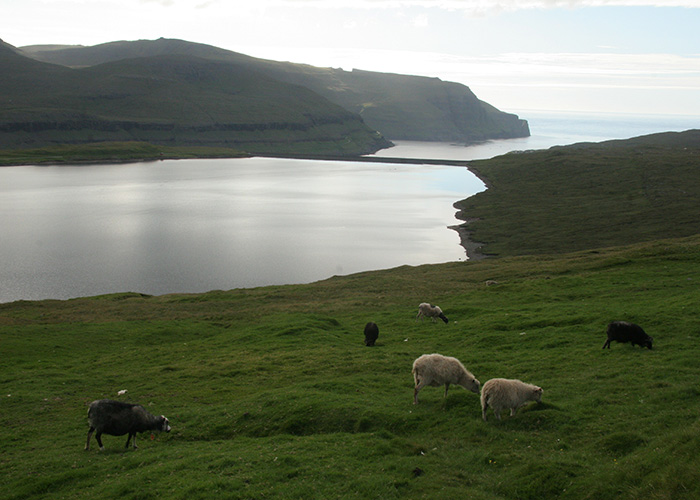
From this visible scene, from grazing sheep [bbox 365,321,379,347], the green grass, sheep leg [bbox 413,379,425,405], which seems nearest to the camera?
the green grass

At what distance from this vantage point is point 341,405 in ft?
60.2

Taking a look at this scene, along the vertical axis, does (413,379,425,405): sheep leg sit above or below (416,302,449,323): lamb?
above

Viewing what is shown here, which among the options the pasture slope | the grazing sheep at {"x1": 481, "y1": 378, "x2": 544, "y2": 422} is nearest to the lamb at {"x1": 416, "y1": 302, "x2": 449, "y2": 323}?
the pasture slope

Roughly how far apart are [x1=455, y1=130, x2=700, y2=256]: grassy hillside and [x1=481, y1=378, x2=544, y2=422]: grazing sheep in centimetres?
7400

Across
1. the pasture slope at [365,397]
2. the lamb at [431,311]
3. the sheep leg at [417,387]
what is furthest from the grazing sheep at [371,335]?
the sheep leg at [417,387]

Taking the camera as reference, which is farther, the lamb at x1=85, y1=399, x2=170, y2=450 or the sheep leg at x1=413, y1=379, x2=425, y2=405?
the sheep leg at x1=413, y1=379, x2=425, y2=405

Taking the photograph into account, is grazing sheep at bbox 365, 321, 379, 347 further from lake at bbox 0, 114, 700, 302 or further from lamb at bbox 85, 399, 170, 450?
lake at bbox 0, 114, 700, 302


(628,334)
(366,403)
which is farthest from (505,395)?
(628,334)

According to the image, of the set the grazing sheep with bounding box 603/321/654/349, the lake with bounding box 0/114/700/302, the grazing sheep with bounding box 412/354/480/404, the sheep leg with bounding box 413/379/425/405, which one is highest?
the grazing sheep with bounding box 603/321/654/349

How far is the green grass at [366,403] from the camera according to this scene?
1295 cm

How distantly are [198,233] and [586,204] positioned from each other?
3458 inches

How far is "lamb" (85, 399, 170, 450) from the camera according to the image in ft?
54.6

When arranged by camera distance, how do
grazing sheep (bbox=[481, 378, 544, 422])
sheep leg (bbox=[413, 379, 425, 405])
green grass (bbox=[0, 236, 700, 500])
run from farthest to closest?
sheep leg (bbox=[413, 379, 425, 405])
grazing sheep (bbox=[481, 378, 544, 422])
green grass (bbox=[0, 236, 700, 500])

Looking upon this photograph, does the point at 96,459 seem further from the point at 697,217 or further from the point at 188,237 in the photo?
the point at 697,217
